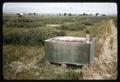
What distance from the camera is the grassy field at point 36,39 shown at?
2.57 metres

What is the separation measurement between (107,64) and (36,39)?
908 mm

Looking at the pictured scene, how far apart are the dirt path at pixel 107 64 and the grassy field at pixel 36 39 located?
9 centimetres

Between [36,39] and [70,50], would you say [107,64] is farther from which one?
[36,39]

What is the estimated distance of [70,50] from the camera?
8.43 ft

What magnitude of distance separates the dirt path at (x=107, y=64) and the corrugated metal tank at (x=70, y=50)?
0.34ft

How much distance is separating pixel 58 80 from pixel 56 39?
489mm

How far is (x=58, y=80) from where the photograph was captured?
2551mm

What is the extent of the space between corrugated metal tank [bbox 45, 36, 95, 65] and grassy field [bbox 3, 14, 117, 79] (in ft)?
0.20

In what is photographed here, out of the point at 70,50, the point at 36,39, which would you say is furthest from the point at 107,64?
the point at 36,39

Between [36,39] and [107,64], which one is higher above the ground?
[36,39]

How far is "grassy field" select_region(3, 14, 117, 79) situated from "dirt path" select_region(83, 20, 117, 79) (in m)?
0.09

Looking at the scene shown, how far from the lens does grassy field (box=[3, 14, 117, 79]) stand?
8.44 feet

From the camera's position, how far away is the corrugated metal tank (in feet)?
8.35

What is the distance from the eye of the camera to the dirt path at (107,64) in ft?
8.39
